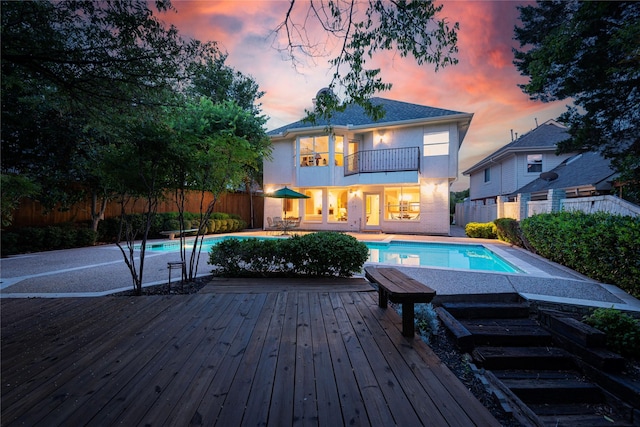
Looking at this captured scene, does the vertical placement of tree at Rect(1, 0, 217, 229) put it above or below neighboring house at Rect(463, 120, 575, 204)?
below

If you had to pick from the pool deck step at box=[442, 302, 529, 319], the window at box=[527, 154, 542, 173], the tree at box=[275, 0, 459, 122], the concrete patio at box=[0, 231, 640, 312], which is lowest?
the pool deck step at box=[442, 302, 529, 319]

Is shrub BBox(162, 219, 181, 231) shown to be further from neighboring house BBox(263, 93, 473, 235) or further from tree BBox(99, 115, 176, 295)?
tree BBox(99, 115, 176, 295)

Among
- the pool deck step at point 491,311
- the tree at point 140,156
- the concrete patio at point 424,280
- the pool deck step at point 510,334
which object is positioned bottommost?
the pool deck step at point 510,334

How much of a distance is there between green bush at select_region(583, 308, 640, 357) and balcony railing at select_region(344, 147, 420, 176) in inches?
412

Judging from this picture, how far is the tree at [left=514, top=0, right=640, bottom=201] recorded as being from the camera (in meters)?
5.23

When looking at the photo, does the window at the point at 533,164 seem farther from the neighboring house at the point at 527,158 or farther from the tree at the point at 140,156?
the tree at the point at 140,156

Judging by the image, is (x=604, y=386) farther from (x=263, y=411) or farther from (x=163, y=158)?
(x=163, y=158)

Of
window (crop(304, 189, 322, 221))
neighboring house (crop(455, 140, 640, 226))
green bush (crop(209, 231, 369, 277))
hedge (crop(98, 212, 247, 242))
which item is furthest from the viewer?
window (crop(304, 189, 322, 221))

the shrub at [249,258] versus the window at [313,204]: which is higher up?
the window at [313,204]

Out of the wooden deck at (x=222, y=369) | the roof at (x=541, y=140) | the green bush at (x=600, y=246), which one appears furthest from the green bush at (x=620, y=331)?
the roof at (x=541, y=140)

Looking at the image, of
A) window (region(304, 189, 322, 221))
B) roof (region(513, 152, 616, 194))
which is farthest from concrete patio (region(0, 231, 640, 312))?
window (region(304, 189, 322, 221))

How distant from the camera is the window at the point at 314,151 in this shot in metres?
15.1

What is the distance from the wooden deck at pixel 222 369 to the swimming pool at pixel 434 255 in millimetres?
4280

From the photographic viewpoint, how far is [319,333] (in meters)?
2.66
